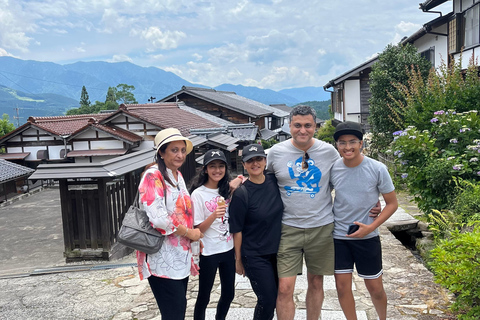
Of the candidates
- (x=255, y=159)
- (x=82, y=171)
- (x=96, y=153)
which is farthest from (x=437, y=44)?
(x=96, y=153)

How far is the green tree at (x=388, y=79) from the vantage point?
16734mm

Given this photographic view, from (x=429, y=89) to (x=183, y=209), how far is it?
900 cm

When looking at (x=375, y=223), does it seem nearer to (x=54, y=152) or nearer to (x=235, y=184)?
(x=235, y=184)

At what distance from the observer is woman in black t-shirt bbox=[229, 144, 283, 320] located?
3471 mm

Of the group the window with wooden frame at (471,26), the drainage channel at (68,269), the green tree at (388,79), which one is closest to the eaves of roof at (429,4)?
the window with wooden frame at (471,26)

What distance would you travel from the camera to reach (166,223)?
3152mm

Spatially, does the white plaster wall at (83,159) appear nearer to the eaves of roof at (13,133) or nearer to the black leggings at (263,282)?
the eaves of roof at (13,133)

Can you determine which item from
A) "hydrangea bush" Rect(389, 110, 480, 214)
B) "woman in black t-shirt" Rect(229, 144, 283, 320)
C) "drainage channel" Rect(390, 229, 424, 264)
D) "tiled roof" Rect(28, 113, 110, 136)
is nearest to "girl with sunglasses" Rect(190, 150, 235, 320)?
"woman in black t-shirt" Rect(229, 144, 283, 320)

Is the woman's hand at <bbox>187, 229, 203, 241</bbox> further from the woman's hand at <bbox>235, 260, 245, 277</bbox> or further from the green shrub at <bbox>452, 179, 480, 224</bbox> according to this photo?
the green shrub at <bbox>452, 179, 480, 224</bbox>

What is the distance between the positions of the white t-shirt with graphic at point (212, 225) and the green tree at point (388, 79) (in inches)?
569

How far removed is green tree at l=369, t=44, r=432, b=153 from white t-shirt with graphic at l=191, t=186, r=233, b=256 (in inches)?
569

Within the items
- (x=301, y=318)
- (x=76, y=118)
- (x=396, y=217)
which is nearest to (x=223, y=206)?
(x=301, y=318)

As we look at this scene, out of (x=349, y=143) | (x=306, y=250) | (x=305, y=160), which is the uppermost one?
(x=349, y=143)

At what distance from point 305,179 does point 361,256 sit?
88 centimetres
